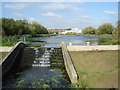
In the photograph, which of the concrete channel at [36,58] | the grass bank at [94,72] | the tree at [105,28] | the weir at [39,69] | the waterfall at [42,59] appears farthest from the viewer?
the tree at [105,28]

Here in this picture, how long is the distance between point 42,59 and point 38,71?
8.87ft

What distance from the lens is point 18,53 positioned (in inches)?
551

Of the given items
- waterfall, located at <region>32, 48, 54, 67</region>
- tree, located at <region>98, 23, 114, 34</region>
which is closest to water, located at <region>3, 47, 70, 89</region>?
waterfall, located at <region>32, 48, 54, 67</region>

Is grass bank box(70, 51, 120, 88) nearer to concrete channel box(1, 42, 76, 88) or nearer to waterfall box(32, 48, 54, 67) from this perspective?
concrete channel box(1, 42, 76, 88)

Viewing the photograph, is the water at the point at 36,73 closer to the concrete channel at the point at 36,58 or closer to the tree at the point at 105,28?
the concrete channel at the point at 36,58

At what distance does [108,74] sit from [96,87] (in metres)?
1.90

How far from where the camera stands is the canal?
26.9 feet

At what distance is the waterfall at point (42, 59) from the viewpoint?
12328mm

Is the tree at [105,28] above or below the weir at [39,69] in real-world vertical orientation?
above

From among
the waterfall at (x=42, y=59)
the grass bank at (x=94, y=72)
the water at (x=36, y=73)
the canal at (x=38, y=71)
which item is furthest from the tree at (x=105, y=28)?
the grass bank at (x=94, y=72)

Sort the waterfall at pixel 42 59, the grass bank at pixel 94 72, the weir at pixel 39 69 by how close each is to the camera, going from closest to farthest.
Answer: the grass bank at pixel 94 72 → the weir at pixel 39 69 → the waterfall at pixel 42 59

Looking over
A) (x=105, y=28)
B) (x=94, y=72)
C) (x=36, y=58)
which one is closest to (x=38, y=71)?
(x=36, y=58)

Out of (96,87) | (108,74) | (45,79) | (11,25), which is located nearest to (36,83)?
(45,79)

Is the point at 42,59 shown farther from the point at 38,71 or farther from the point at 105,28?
the point at 105,28
